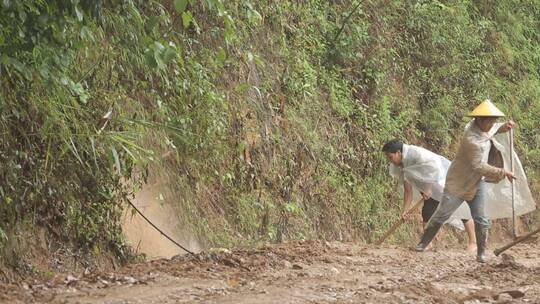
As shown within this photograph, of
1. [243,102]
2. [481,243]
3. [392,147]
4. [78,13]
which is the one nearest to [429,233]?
[481,243]

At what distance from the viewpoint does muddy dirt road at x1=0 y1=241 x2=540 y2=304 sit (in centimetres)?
615

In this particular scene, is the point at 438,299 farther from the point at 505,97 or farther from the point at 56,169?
the point at 505,97

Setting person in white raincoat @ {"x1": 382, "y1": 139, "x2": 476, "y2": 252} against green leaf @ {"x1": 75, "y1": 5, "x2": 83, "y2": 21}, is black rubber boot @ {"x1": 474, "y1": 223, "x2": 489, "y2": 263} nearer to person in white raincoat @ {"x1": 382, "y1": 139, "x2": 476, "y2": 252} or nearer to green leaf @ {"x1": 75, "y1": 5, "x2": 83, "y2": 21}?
person in white raincoat @ {"x1": 382, "y1": 139, "x2": 476, "y2": 252}

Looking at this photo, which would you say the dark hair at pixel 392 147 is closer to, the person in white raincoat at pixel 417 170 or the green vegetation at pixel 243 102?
the person in white raincoat at pixel 417 170

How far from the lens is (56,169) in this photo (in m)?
7.43

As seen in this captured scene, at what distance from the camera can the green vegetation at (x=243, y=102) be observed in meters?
7.00

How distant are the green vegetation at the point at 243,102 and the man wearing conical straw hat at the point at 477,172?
2.11m

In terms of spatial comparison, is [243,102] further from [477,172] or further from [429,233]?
[477,172]

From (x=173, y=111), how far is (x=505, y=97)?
30.0 ft

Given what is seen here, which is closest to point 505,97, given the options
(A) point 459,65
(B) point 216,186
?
(A) point 459,65

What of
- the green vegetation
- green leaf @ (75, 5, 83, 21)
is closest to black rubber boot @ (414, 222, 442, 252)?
the green vegetation

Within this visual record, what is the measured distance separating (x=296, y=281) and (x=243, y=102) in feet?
13.2

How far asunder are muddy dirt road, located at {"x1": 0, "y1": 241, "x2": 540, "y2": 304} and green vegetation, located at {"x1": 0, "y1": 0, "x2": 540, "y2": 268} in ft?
2.71

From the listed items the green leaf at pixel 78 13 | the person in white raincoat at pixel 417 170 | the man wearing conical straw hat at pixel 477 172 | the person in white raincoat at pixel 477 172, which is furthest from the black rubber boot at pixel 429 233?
the green leaf at pixel 78 13
